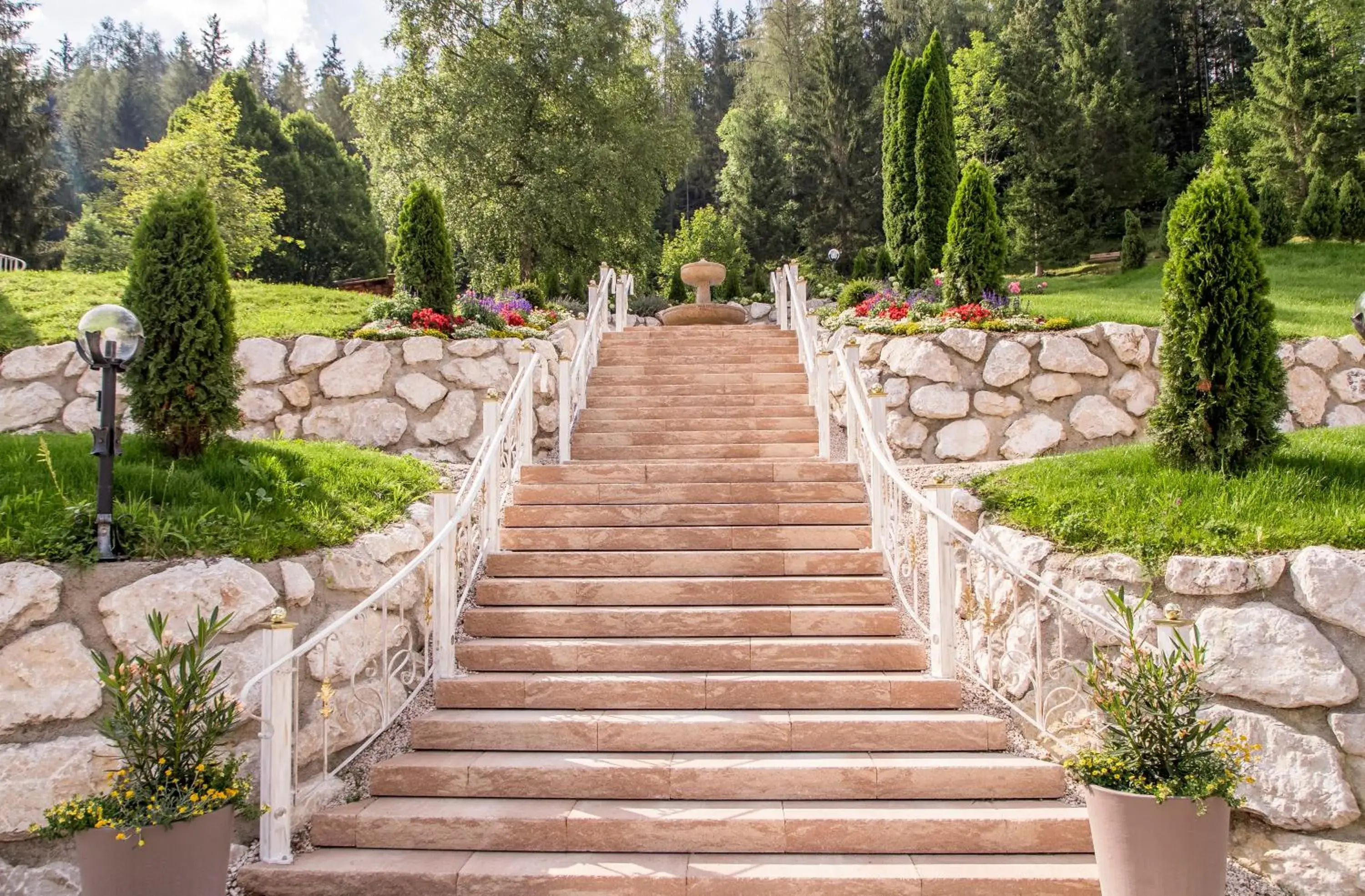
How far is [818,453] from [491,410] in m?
3.19

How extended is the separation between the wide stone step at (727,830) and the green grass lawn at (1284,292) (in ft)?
14.7

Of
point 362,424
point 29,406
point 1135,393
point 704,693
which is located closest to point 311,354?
point 362,424

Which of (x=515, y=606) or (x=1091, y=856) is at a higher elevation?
(x=515, y=606)

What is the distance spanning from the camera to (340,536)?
4645 millimetres

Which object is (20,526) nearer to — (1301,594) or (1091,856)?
(1091,856)

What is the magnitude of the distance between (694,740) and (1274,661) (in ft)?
8.29

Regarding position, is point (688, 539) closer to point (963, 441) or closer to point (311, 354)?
point (963, 441)

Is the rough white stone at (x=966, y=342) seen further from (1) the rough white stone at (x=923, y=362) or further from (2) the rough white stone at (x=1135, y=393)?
(2) the rough white stone at (x=1135, y=393)

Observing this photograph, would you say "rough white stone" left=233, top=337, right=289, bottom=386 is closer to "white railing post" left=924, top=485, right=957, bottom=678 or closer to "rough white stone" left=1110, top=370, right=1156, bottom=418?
"white railing post" left=924, top=485, right=957, bottom=678

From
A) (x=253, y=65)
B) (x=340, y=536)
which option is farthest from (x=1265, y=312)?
(x=253, y=65)

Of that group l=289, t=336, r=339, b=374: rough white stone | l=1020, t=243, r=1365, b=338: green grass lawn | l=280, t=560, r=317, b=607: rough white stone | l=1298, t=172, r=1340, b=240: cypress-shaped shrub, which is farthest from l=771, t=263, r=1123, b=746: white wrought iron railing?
l=1298, t=172, r=1340, b=240: cypress-shaped shrub

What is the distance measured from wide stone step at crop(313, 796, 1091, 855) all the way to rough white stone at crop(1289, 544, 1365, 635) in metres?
1.35

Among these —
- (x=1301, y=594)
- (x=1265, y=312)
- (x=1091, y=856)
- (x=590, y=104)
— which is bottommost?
(x=1091, y=856)

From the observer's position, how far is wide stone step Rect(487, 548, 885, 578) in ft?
18.1
